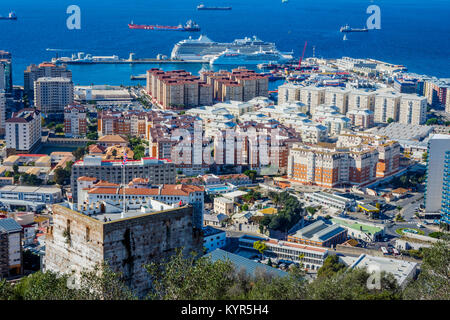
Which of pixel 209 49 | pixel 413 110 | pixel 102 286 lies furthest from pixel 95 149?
pixel 209 49

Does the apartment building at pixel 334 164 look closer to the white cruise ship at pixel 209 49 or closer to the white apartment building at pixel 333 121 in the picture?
the white apartment building at pixel 333 121

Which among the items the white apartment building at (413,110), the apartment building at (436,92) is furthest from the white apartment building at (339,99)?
the apartment building at (436,92)

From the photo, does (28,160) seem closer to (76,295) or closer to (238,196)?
(238,196)

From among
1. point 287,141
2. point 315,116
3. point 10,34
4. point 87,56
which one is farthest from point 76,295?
point 10,34

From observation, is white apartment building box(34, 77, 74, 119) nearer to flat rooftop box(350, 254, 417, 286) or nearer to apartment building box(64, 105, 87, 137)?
apartment building box(64, 105, 87, 137)

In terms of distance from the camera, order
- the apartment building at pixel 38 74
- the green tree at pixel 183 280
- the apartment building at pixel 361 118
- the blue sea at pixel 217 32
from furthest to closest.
→ the blue sea at pixel 217 32
the apartment building at pixel 38 74
the apartment building at pixel 361 118
the green tree at pixel 183 280

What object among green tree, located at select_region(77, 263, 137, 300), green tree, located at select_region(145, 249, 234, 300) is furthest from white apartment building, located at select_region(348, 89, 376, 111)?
green tree, located at select_region(77, 263, 137, 300)
